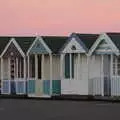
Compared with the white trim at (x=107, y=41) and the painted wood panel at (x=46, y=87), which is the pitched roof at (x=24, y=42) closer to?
the painted wood panel at (x=46, y=87)

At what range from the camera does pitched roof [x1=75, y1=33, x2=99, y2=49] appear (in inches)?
1442

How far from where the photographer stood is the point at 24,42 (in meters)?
40.3

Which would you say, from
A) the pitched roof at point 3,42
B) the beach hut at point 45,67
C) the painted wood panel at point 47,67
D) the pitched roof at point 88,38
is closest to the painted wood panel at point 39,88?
the beach hut at point 45,67

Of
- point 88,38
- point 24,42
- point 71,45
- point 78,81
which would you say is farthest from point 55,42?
point 78,81

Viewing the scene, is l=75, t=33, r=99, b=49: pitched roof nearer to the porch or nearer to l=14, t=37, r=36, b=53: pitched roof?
the porch

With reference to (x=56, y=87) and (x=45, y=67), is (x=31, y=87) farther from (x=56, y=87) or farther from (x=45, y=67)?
(x=56, y=87)

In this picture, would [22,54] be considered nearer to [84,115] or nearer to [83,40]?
[83,40]

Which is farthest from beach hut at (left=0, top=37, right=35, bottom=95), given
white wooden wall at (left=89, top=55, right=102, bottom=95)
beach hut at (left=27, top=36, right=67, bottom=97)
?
white wooden wall at (left=89, top=55, right=102, bottom=95)

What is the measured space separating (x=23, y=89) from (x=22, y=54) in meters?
2.20

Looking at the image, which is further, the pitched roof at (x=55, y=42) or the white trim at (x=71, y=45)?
the pitched roof at (x=55, y=42)

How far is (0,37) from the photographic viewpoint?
1686 inches

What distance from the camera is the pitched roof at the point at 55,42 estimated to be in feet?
124

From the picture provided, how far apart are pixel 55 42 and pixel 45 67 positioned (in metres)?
1.69

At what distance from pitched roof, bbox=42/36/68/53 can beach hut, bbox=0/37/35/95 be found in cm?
163
